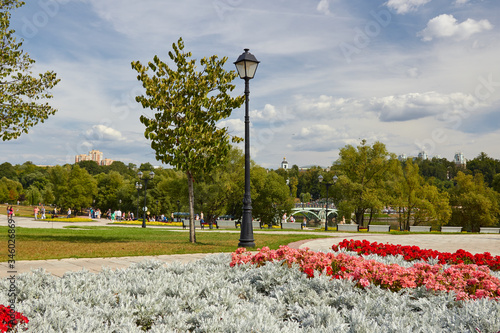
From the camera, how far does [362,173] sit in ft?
137

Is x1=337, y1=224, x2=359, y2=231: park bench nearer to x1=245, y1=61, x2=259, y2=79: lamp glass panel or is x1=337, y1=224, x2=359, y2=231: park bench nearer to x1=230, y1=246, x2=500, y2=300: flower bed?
x1=245, y1=61, x2=259, y2=79: lamp glass panel

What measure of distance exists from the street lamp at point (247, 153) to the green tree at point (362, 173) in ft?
92.9

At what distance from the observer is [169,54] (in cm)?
1502

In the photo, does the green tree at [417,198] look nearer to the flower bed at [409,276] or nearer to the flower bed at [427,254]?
the flower bed at [427,254]

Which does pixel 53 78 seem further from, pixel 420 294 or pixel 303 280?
pixel 420 294

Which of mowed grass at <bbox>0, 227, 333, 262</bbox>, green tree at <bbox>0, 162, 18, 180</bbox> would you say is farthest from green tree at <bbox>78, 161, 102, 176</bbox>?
mowed grass at <bbox>0, 227, 333, 262</bbox>

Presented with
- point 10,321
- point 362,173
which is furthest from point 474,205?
point 10,321

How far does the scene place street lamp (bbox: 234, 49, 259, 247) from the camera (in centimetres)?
1197

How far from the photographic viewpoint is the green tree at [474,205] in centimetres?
4556

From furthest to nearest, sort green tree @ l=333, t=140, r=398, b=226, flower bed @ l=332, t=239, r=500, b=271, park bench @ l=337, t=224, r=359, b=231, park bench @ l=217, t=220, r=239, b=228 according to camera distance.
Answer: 1. green tree @ l=333, t=140, r=398, b=226
2. park bench @ l=217, t=220, r=239, b=228
3. park bench @ l=337, t=224, r=359, b=231
4. flower bed @ l=332, t=239, r=500, b=271

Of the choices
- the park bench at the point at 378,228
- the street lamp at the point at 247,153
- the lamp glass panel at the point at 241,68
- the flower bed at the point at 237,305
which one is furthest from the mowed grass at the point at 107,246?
the park bench at the point at 378,228

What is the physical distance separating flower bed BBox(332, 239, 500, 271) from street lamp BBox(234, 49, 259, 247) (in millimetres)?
2838

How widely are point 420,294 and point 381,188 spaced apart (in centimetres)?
3636

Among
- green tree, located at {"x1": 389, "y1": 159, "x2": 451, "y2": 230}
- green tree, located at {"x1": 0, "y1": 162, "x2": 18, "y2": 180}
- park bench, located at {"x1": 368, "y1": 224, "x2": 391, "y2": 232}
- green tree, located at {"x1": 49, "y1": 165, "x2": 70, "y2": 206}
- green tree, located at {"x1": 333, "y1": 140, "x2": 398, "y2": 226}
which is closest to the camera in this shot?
park bench, located at {"x1": 368, "y1": 224, "x2": 391, "y2": 232}
